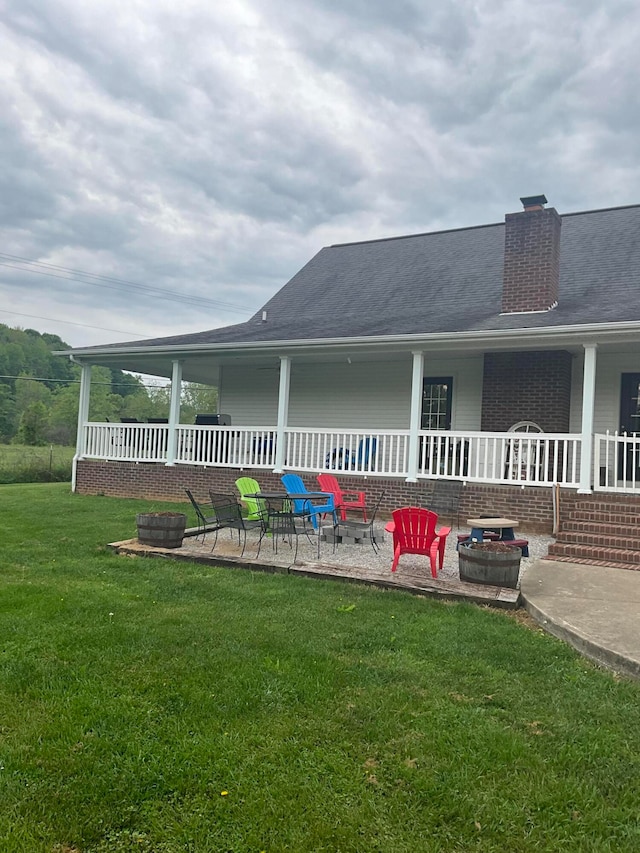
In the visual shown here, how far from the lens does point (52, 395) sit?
190 feet

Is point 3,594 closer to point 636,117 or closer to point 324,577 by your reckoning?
point 324,577

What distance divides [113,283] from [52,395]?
14.3 m

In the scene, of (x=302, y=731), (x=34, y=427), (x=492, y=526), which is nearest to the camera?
(x=302, y=731)

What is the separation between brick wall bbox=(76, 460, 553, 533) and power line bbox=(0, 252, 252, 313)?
37293mm

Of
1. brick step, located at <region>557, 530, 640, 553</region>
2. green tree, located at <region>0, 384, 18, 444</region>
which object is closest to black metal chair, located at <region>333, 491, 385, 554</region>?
brick step, located at <region>557, 530, 640, 553</region>

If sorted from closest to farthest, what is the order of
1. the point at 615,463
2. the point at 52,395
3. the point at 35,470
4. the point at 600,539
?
the point at 600,539, the point at 615,463, the point at 35,470, the point at 52,395

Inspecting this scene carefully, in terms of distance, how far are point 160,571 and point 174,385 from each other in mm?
7806

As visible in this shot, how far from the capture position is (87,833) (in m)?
2.22

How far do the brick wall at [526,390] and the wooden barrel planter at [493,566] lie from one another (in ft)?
20.4

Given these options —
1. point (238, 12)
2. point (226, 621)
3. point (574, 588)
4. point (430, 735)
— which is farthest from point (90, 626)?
point (238, 12)

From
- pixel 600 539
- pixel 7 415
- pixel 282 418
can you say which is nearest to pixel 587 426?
pixel 600 539

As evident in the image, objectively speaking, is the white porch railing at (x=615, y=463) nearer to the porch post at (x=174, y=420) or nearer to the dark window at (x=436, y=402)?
the dark window at (x=436, y=402)

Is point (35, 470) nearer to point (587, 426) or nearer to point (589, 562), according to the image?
point (587, 426)

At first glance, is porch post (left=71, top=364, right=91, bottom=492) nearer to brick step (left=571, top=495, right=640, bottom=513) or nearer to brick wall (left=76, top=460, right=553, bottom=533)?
brick wall (left=76, top=460, right=553, bottom=533)
